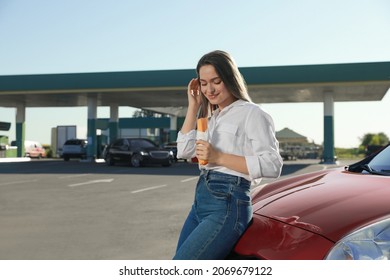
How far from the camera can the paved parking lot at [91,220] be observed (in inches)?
186

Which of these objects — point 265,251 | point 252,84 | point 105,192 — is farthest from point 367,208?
point 252,84

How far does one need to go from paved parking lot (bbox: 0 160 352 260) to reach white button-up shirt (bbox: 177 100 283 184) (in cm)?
269

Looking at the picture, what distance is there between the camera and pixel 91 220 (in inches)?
261

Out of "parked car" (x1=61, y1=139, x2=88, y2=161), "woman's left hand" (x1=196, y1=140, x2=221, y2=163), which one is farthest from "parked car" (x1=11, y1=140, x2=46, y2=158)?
"woman's left hand" (x1=196, y1=140, x2=221, y2=163)

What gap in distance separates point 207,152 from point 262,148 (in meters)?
0.22

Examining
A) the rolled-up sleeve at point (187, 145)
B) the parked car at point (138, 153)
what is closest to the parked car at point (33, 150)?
the parked car at point (138, 153)

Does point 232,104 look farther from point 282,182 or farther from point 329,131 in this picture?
point 329,131

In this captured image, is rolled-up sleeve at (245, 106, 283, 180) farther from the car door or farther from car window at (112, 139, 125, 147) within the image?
car window at (112, 139, 125, 147)

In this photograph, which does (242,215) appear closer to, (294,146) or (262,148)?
(262,148)

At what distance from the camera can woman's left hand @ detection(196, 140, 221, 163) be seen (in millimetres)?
1869

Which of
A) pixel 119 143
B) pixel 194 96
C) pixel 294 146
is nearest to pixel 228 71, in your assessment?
pixel 194 96

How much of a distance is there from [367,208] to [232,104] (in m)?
0.71
